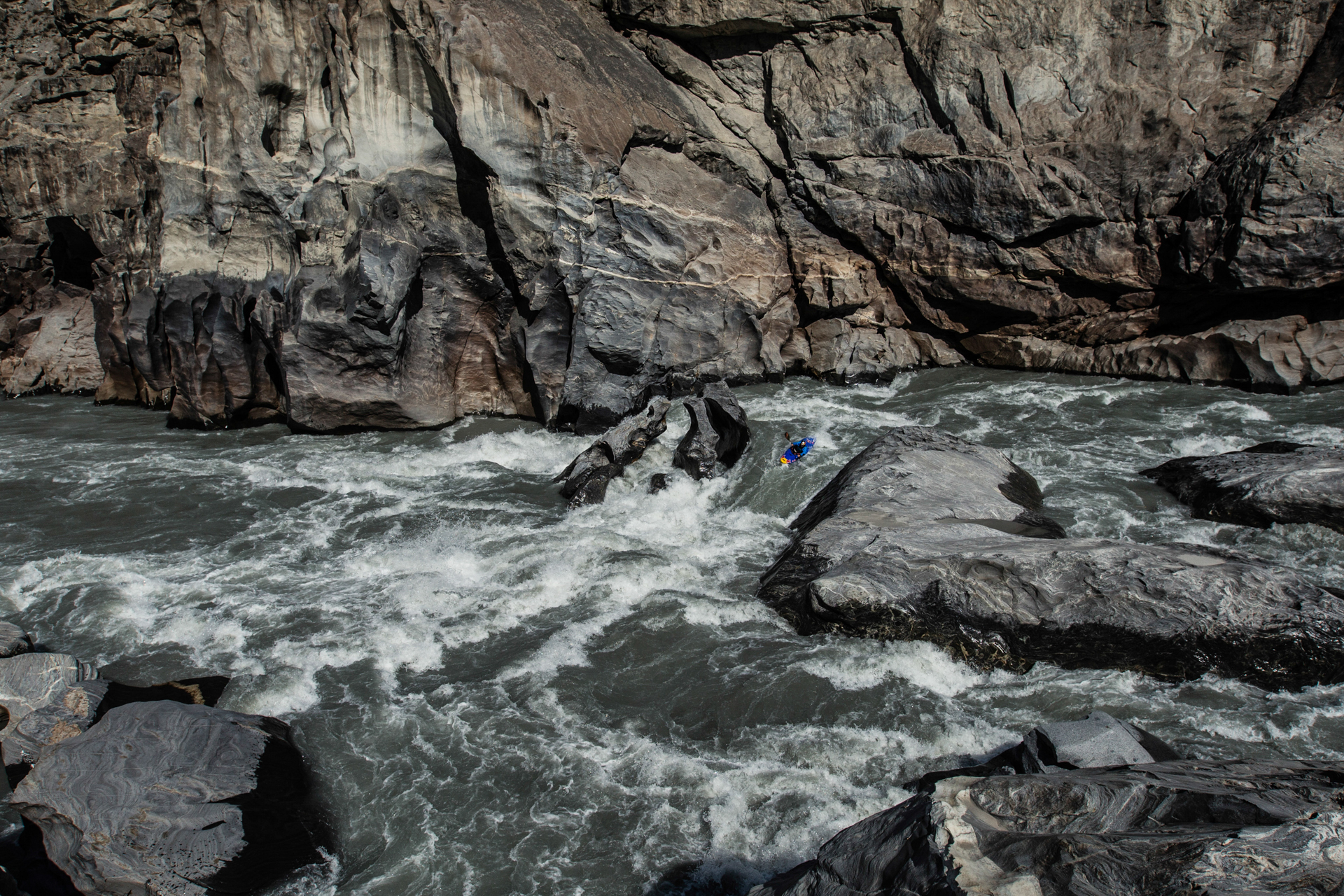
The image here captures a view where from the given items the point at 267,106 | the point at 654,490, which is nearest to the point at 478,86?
the point at 267,106

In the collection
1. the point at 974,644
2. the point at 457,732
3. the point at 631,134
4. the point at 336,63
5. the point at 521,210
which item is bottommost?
the point at 457,732

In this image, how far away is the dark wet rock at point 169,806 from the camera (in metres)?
4.34

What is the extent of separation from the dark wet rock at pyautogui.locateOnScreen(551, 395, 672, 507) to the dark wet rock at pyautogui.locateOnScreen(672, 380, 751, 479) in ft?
1.49

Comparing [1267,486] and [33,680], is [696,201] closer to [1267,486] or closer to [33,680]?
[1267,486]

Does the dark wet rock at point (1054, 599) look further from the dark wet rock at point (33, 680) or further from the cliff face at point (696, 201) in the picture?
the cliff face at point (696, 201)

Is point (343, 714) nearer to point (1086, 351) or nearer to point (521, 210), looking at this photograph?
point (521, 210)

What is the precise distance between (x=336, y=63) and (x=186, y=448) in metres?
6.70

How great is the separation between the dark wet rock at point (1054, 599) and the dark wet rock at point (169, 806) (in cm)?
406

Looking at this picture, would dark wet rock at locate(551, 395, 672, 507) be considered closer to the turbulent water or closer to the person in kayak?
the turbulent water

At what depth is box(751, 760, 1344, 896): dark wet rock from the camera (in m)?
2.42

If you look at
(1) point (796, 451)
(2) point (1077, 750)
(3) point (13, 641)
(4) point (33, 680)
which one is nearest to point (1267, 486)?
(1) point (796, 451)

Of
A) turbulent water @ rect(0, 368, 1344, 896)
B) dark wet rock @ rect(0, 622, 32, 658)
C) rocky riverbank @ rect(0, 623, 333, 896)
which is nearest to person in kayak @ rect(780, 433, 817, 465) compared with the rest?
turbulent water @ rect(0, 368, 1344, 896)

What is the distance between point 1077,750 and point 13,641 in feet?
25.4

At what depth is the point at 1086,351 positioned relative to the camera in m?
13.7
